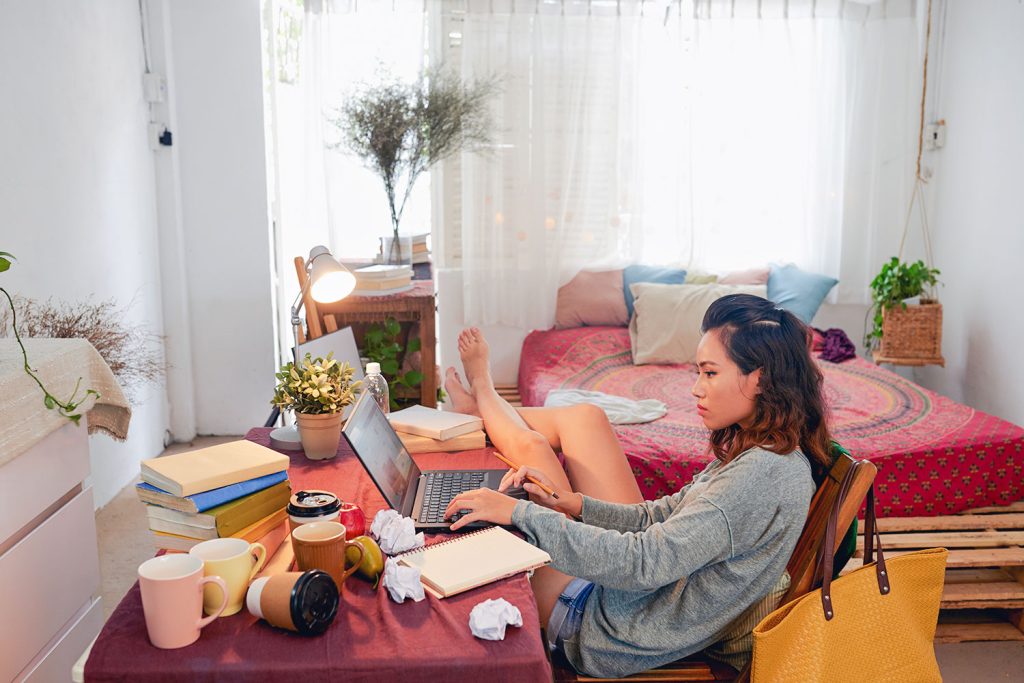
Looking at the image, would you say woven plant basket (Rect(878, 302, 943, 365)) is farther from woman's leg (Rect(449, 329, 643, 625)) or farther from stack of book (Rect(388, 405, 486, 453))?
stack of book (Rect(388, 405, 486, 453))

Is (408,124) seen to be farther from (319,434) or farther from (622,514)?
(622,514)

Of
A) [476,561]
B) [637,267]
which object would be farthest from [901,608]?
[637,267]

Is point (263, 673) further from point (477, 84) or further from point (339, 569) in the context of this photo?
point (477, 84)

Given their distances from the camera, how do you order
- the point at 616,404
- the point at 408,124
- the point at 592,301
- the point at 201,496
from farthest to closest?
1. the point at 592,301
2. the point at 408,124
3. the point at 616,404
4. the point at 201,496

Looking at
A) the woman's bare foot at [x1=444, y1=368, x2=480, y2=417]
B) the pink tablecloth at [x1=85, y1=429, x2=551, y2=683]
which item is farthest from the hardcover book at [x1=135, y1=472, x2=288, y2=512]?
the woman's bare foot at [x1=444, y1=368, x2=480, y2=417]

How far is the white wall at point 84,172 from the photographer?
2.93m

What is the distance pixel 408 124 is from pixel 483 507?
8.68 feet

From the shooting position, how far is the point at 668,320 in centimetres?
427

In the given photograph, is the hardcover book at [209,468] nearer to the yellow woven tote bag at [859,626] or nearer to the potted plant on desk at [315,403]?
the potted plant on desk at [315,403]

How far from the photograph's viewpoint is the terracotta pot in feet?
6.32

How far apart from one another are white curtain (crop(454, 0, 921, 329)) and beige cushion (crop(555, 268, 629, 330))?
76 mm

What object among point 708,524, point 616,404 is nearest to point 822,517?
point 708,524

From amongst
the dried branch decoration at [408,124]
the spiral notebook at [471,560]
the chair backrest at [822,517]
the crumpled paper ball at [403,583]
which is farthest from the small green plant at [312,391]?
the dried branch decoration at [408,124]

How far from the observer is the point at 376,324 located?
3.60 m
